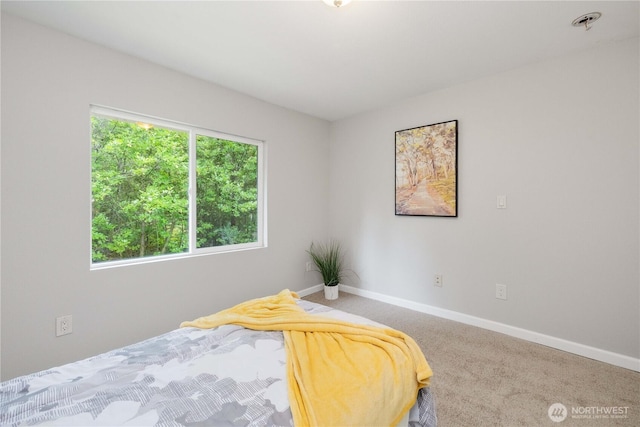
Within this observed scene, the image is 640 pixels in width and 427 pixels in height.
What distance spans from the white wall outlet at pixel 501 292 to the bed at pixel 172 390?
175 centimetres

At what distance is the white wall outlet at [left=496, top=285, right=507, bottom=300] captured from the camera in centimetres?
265

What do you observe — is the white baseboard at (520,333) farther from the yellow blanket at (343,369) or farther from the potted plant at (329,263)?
the yellow blanket at (343,369)

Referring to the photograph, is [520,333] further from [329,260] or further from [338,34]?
[338,34]

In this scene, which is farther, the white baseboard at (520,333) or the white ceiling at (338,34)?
the white baseboard at (520,333)

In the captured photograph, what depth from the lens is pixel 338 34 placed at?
2.01 m

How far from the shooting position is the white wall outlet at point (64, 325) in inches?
77.6

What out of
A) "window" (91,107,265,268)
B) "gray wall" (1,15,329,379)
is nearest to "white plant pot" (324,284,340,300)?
"window" (91,107,265,268)

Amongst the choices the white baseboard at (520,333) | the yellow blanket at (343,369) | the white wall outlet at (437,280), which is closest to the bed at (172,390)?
the yellow blanket at (343,369)

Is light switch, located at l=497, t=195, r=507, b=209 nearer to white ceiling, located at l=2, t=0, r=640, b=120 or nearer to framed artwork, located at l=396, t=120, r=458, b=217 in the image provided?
framed artwork, located at l=396, t=120, r=458, b=217

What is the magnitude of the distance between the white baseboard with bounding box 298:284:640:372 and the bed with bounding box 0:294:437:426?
1.74 meters

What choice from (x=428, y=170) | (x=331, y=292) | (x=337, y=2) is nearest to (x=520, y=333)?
(x=428, y=170)

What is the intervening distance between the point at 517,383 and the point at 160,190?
10.1ft

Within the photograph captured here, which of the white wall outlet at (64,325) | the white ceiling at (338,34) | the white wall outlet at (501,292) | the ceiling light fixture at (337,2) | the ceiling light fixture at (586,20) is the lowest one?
the white wall outlet at (64,325)

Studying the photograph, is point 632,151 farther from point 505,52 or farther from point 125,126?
point 125,126
